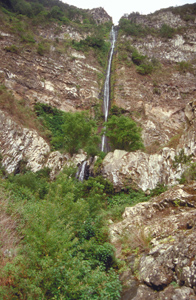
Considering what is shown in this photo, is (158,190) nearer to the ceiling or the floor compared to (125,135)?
nearer to the floor

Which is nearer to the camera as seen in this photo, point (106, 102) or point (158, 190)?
point (158, 190)

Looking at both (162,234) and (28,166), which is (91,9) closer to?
(28,166)

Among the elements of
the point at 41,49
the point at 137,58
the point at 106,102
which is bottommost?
the point at 106,102

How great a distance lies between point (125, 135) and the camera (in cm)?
1847

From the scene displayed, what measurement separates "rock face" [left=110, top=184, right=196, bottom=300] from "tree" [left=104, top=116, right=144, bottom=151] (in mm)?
11182

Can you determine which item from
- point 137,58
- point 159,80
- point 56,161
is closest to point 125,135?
point 56,161

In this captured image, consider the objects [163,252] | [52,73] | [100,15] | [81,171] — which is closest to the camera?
→ [163,252]

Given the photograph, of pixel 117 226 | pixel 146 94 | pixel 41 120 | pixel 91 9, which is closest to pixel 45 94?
pixel 41 120

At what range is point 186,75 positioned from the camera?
3750cm

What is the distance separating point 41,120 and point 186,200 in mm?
21198

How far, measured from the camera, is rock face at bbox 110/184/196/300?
12.1 ft

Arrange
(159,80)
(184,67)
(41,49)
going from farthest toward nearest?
1. (184,67)
2. (159,80)
3. (41,49)

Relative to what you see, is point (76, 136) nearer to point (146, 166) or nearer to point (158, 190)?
point (146, 166)

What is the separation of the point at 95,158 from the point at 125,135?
362cm
